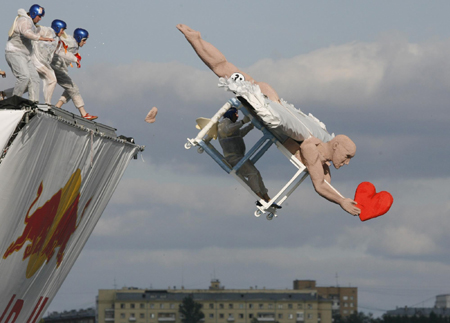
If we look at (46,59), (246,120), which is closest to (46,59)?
(46,59)

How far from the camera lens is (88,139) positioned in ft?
68.1

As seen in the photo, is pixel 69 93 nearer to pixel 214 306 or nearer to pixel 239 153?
pixel 239 153

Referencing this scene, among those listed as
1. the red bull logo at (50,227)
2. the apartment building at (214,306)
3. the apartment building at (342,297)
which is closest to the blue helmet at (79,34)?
the red bull logo at (50,227)

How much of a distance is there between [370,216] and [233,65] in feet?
16.6

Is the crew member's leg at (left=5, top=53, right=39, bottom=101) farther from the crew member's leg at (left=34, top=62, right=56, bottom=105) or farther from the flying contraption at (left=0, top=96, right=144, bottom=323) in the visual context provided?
the flying contraption at (left=0, top=96, right=144, bottom=323)

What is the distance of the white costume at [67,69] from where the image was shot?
20953 mm

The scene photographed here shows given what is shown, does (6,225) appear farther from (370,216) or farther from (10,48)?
(370,216)

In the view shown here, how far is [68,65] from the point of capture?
834 inches

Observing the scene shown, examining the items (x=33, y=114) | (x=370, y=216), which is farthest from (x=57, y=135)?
(x=370, y=216)

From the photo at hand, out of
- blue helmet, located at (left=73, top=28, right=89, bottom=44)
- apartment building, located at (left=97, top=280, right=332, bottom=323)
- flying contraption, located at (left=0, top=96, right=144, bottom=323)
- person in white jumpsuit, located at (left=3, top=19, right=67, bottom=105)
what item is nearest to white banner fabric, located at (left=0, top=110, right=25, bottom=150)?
flying contraption, located at (left=0, top=96, right=144, bottom=323)

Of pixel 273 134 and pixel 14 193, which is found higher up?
pixel 273 134

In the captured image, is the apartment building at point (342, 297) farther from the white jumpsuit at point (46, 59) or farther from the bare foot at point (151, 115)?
the white jumpsuit at point (46, 59)

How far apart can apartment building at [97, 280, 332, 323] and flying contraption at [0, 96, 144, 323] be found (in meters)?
128

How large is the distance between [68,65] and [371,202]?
25.6 feet
